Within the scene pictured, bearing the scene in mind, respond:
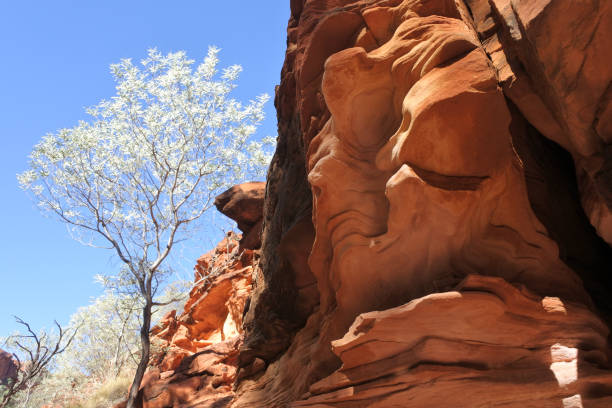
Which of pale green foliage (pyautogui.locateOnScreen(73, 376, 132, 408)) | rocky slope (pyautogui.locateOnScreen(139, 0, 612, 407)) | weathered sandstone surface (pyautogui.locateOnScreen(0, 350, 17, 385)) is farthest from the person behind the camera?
weathered sandstone surface (pyautogui.locateOnScreen(0, 350, 17, 385))

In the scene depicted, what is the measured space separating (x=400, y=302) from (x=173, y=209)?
34.8ft

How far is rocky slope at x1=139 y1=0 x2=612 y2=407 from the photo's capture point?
3512mm

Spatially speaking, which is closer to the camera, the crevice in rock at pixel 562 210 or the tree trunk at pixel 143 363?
the crevice in rock at pixel 562 210

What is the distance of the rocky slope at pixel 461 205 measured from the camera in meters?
3.51

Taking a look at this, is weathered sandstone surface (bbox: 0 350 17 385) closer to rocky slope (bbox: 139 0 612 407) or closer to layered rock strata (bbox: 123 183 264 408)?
layered rock strata (bbox: 123 183 264 408)

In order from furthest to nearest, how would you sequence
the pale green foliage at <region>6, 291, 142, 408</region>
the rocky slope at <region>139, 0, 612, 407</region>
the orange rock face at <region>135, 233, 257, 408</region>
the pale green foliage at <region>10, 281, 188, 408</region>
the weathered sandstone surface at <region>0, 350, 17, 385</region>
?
the weathered sandstone surface at <region>0, 350, 17, 385</region> < the pale green foliage at <region>6, 291, 142, 408</region> < the pale green foliage at <region>10, 281, 188, 408</region> < the orange rock face at <region>135, 233, 257, 408</region> < the rocky slope at <region>139, 0, 612, 407</region>

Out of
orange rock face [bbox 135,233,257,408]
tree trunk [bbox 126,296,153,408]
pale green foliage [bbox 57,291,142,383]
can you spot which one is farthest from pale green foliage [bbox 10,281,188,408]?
tree trunk [bbox 126,296,153,408]

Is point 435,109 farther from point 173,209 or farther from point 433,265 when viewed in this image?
point 173,209

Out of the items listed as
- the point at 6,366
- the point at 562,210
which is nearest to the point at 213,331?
the point at 562,210

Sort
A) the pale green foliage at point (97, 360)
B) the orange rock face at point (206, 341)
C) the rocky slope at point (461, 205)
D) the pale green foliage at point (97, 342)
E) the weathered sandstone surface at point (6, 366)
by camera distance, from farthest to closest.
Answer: the weathered sandstone surface at point (6, 366), the pale green foliage at point (97, 342), the pale green foliage at point (97, 360), the orange rock face at point (206, 341), the rocky slope at point (461, 205)

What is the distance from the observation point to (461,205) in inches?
154

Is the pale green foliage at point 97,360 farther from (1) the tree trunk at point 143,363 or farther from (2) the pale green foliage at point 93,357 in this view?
(1) the tree trunk at point 143,363

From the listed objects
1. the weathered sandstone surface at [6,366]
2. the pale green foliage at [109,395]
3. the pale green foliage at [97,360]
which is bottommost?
the pale green foliage at [109,395]

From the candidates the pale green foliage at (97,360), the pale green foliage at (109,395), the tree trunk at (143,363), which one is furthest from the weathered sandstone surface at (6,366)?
the tree trunk at (143,363)
